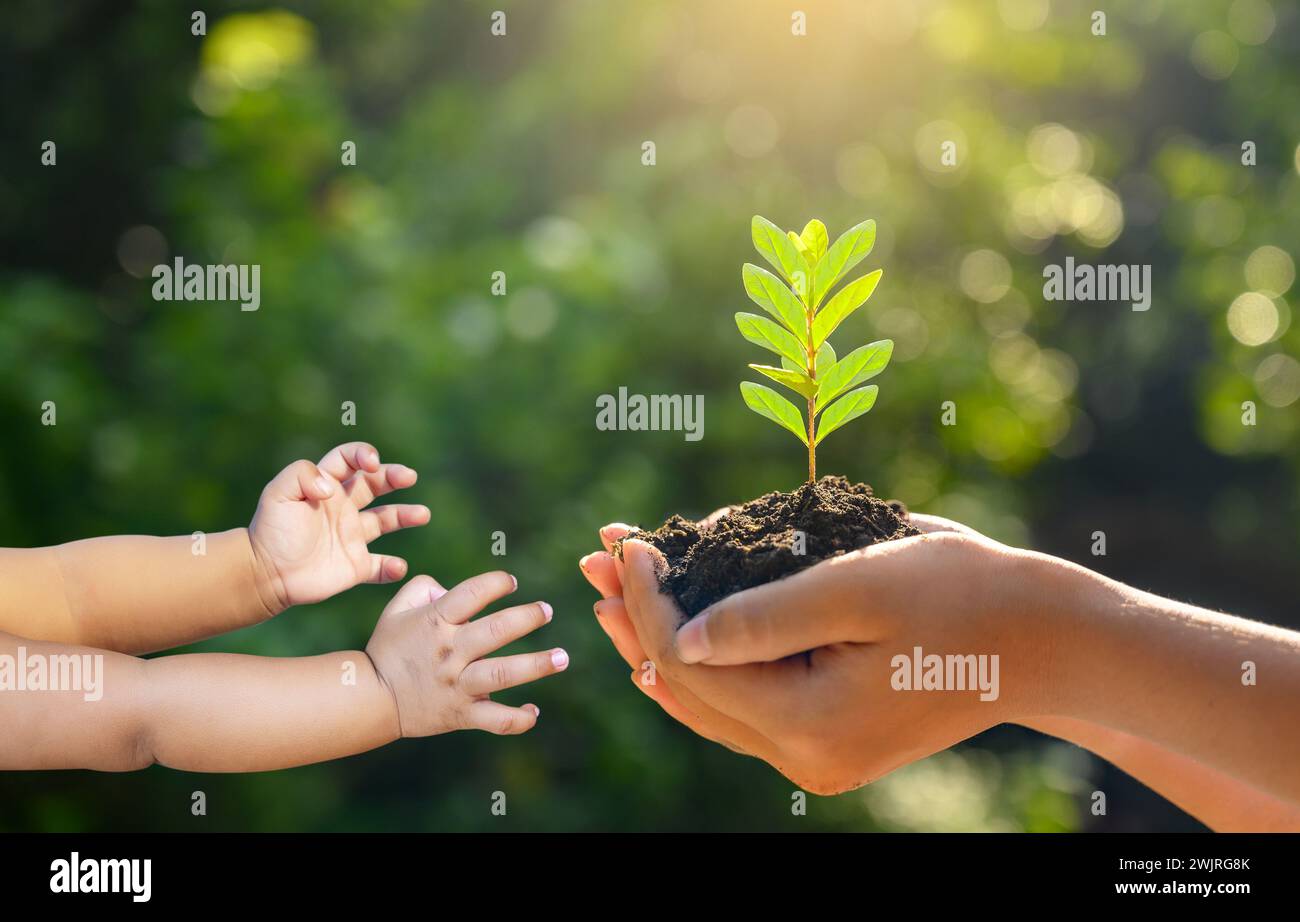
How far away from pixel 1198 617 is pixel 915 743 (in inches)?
10.2

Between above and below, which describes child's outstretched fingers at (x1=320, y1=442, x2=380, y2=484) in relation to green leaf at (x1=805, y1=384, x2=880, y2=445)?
below

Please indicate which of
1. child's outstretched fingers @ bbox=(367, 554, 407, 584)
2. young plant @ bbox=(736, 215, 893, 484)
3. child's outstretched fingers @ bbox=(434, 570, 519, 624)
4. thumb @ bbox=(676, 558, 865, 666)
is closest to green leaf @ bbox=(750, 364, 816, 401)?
young plant @ bbox=(736, 215, 893, 484)

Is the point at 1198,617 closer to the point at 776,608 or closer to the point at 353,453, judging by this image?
the point at 776,608

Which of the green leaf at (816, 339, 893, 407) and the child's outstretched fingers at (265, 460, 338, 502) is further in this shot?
the child's outstretched fingers at (265, 460, 338, 502)

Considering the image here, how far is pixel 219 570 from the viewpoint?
1173 mm

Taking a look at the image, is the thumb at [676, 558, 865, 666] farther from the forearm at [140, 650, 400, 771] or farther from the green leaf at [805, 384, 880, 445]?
the forearm at [140, 650, 400, 771]

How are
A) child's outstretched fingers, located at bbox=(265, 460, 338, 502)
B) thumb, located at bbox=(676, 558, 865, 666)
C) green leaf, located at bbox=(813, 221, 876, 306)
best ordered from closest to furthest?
thumb, located at bbox=(676, 558, 865, 666), green leaf, located at bbox=(813, 221, 876, 306), child's outstretched fingers, located at bbox=(265, 460, 338, 502)

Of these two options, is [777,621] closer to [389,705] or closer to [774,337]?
[774,337]

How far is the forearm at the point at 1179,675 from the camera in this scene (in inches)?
34.2

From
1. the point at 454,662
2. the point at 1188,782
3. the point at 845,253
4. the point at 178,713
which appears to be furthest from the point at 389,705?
the point at 1188,782

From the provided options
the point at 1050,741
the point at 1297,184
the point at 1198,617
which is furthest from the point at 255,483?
the point at 1297,184

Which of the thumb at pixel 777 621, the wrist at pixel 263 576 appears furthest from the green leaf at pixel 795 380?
the wrist at pixel 263 576

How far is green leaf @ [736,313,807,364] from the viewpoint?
103 centimetres

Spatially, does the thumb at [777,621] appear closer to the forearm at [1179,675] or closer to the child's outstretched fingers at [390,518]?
the forearm at [1179,675]
